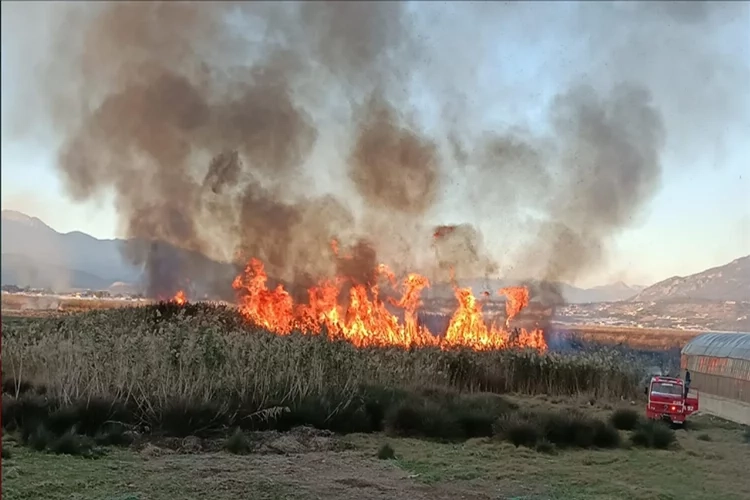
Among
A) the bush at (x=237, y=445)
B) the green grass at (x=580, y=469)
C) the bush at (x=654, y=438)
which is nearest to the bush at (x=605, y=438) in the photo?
the green grass at (x=580, y=469)

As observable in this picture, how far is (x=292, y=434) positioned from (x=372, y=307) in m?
16.7

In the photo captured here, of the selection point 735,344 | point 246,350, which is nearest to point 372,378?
point 246,350

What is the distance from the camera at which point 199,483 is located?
20.3 feet

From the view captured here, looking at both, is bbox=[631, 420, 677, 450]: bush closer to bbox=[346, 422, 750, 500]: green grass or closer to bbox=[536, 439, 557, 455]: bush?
bbox=[346, 422, 750, 500]: green grass

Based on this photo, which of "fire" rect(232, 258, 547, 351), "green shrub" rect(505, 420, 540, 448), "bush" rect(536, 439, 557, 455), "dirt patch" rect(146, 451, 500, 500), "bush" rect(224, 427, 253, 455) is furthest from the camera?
"fire" rect(232, 258, 547, 351)

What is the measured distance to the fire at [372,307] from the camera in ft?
75.2

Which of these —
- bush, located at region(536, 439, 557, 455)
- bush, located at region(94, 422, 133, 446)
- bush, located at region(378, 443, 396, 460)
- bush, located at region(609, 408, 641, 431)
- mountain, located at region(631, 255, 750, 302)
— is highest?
mountain, located at region(631, 255, 750, 302)

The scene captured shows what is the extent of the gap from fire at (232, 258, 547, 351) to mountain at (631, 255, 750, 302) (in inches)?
203

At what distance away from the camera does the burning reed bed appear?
340 inches

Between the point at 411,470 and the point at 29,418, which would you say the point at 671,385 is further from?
the point at 29,418

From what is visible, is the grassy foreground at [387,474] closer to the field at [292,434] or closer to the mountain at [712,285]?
the field at [292,434]

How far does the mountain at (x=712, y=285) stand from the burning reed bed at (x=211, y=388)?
7.01 meters

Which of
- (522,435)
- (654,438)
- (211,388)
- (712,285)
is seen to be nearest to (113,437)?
(211,388)

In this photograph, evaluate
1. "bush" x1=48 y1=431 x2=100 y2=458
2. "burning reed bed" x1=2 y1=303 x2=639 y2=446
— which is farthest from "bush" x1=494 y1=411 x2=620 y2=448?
"bush" x1=48 y1=431 x2=100 y2=458
